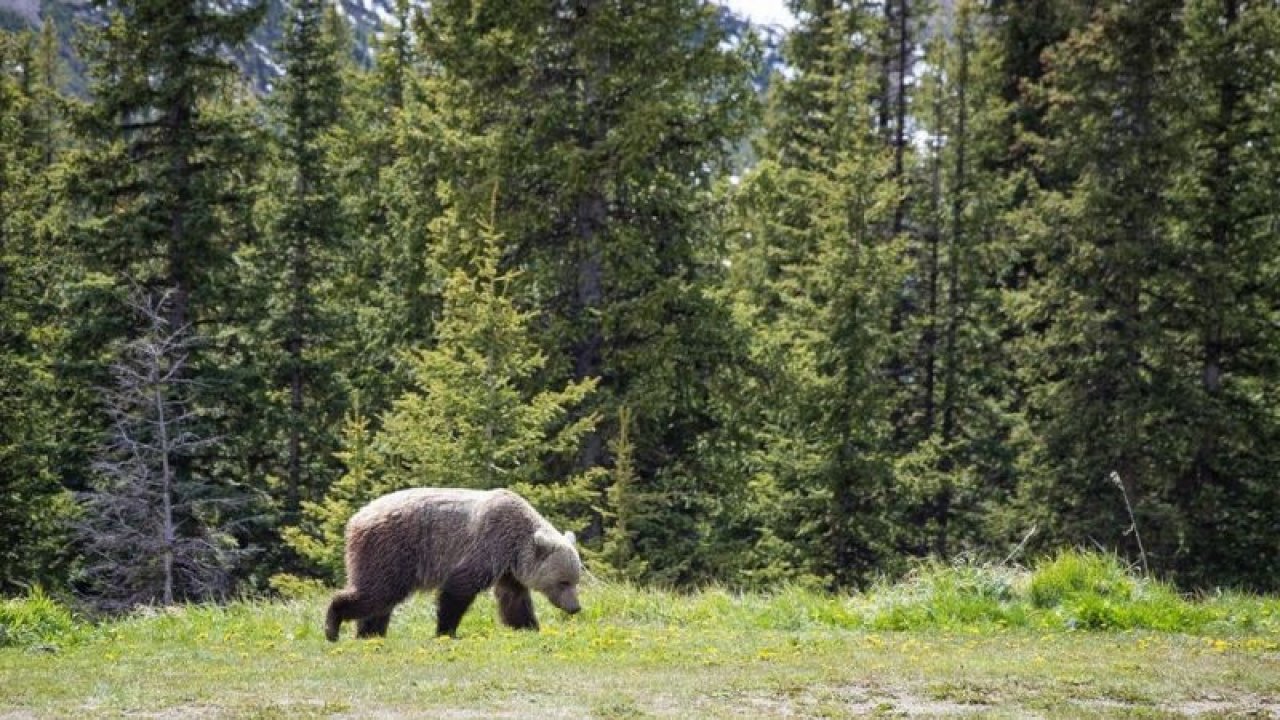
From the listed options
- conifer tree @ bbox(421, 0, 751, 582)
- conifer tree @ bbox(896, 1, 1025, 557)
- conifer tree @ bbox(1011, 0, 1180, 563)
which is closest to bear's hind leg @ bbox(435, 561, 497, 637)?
conifer tree @ bbox(421, 0, 751, 582)

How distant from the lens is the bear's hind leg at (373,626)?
12484 mm

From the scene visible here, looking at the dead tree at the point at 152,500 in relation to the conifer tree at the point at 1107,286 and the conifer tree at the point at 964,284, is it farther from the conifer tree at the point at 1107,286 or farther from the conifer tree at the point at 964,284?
the conifer tree at the point at 1107,286

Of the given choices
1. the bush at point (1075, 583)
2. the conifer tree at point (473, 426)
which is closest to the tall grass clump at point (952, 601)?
the bush at point (1075, 583)

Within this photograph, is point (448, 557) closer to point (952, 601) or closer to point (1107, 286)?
point (952, 601)

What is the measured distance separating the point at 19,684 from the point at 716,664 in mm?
5075

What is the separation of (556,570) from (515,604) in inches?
21.9

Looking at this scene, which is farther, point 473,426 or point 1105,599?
point 473,426

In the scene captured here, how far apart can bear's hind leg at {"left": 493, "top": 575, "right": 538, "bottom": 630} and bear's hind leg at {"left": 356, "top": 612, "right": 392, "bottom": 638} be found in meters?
1.09

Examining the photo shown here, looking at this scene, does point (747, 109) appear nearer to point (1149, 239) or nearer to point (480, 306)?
point (480, 306)

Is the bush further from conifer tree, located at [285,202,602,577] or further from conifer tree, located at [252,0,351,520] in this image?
conifer tree, located at [252,0,351,520]

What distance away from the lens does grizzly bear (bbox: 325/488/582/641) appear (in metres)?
12.2

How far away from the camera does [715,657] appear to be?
10.7 m

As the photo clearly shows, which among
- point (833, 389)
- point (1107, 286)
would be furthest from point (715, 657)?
point (1107, 286)

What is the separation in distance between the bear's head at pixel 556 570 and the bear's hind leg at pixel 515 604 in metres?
0.17
